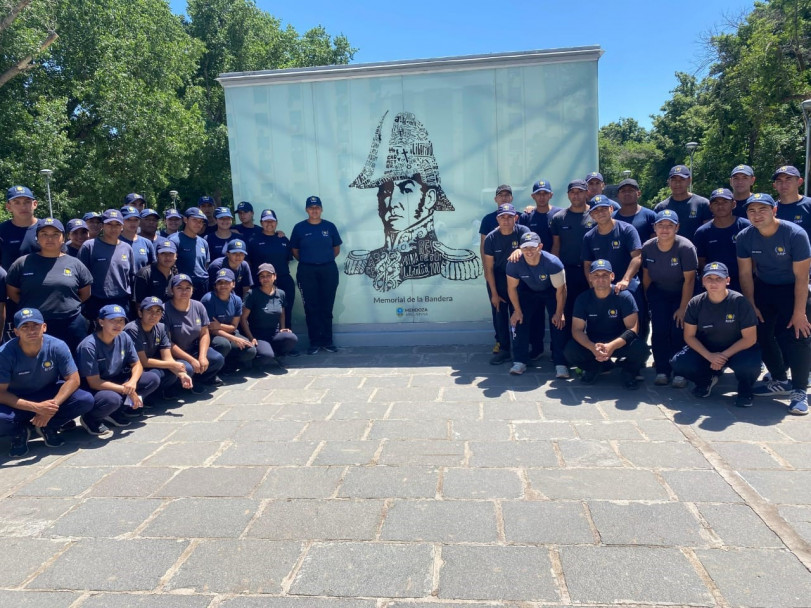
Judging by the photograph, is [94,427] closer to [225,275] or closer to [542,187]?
[225,275]

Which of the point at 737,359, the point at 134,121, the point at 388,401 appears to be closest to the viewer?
the point at 737,359

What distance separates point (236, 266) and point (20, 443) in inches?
115

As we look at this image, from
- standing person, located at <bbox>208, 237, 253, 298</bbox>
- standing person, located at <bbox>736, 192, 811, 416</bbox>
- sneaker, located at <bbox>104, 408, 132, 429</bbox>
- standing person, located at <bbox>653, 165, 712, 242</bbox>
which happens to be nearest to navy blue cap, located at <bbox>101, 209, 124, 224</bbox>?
standing person, located at <bbox>208, 237, 253, 298</bbox>

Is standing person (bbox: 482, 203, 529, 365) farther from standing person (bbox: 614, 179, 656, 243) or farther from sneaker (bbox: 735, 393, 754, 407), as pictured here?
sneaker (bbox: 735, 393, 754, 407)

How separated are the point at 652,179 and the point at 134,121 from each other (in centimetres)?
3436

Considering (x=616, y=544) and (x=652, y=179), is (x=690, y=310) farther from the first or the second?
(x=652, y=179)

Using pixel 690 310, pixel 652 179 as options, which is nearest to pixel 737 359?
pixel 690 310

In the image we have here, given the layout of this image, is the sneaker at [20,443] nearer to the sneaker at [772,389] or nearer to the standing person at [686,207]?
the sneaker at [772,389]

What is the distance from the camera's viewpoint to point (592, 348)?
5.66 m

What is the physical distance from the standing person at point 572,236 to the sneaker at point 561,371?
34cm

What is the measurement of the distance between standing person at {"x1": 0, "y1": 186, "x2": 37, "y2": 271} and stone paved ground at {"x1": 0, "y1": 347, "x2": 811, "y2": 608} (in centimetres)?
195

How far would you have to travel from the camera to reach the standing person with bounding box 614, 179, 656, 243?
6.32 meters

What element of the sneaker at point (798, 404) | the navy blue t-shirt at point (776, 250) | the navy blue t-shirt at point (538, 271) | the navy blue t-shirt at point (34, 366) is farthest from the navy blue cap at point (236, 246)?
the sneaker at point (798, 404)

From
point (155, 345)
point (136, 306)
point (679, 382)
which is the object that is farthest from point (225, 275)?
point (679, 382)
